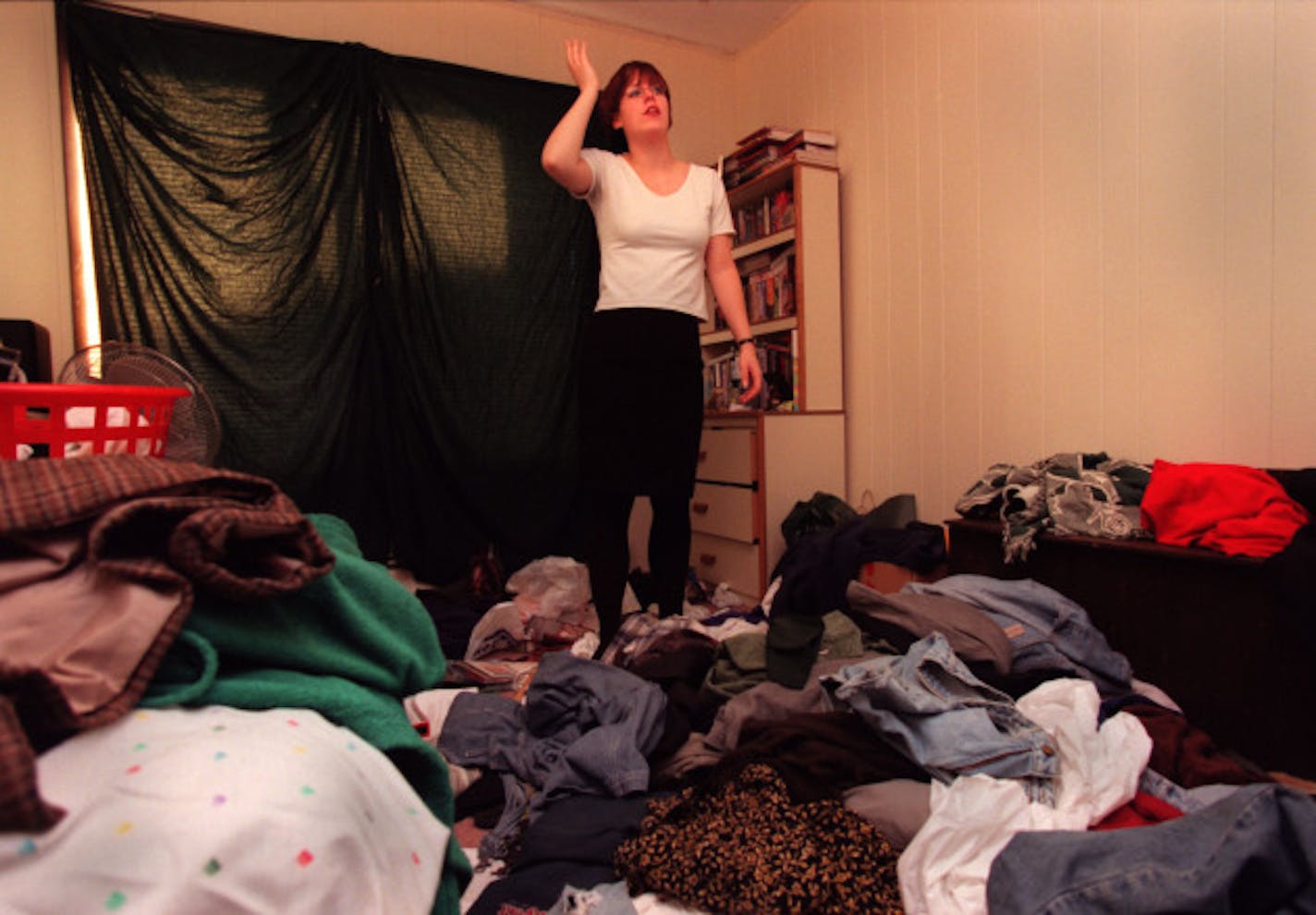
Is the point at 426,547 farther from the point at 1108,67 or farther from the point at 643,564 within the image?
the point at 1108,67

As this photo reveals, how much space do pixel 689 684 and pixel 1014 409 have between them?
1458 mm

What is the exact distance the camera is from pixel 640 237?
190cm

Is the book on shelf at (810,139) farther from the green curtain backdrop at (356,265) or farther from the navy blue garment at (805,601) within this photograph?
the navy blue garment at (805,601)

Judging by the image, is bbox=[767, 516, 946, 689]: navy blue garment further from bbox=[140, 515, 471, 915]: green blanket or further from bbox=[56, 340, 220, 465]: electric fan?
bbox=[56, 340, 220, 465]: electric fan

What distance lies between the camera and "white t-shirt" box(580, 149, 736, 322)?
190 centimetres

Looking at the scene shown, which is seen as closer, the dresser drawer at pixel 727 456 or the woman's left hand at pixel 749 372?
the woman's left hand at pixel 749 372

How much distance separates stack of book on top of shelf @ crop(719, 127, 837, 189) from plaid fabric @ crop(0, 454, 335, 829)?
2.75 metres

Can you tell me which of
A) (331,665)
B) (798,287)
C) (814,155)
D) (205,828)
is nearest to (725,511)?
(798,287)

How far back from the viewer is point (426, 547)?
2.86m

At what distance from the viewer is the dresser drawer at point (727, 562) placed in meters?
2.76

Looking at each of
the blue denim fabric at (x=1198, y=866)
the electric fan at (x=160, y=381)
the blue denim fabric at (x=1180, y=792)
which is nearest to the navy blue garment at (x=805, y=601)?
the blue denim fabric at (x=1180, y=792)

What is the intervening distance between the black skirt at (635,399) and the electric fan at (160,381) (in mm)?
835

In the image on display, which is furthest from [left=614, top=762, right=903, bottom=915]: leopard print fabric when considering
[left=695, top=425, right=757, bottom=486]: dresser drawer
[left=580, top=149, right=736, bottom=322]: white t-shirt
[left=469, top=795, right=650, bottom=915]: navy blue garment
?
[left=695, top=425, right=757, bottom=486]: dresser drawer

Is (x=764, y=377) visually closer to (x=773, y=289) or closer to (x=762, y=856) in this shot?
(x=773, y=289)
